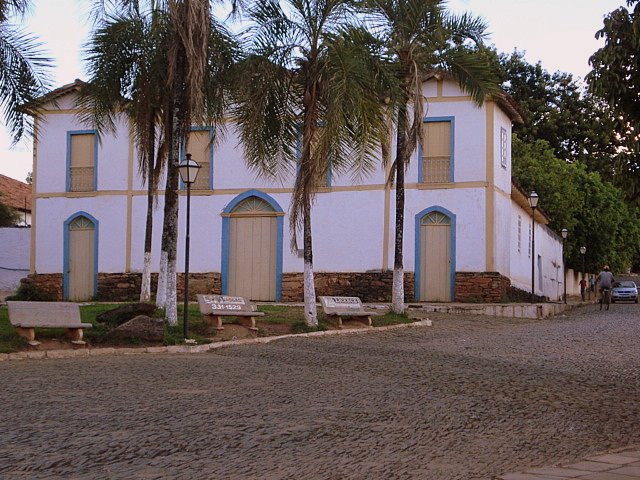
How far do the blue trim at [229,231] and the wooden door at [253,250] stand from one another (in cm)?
10

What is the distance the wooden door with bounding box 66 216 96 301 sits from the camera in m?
29.7

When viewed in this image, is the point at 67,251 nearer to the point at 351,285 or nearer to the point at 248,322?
the point at 351,285

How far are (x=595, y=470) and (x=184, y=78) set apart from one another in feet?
39.4

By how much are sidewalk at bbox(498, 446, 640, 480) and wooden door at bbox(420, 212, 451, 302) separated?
20867 mm

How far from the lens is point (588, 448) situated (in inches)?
269

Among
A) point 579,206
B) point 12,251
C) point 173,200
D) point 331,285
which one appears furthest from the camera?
point 579,206

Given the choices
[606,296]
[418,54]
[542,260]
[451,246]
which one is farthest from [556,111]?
[418,54]

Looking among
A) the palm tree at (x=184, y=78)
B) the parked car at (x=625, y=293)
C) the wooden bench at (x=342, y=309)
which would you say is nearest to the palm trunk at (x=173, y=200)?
the palm tree at (x=184, y=78)

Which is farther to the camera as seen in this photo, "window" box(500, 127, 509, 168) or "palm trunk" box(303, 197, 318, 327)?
"window" box(500, 127, 509, 168)

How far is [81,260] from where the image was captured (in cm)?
2980

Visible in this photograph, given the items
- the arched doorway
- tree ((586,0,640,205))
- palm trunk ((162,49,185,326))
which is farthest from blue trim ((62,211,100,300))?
tree ((586,0,640,205))

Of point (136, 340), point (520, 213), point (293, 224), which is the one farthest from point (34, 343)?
point (520, 213)

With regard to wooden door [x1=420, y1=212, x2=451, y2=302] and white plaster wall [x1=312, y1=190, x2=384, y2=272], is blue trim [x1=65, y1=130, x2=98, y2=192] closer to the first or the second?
white plaster wall [x1=312, y1=190, x2=384, y2=272]

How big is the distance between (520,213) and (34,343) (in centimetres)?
2207
